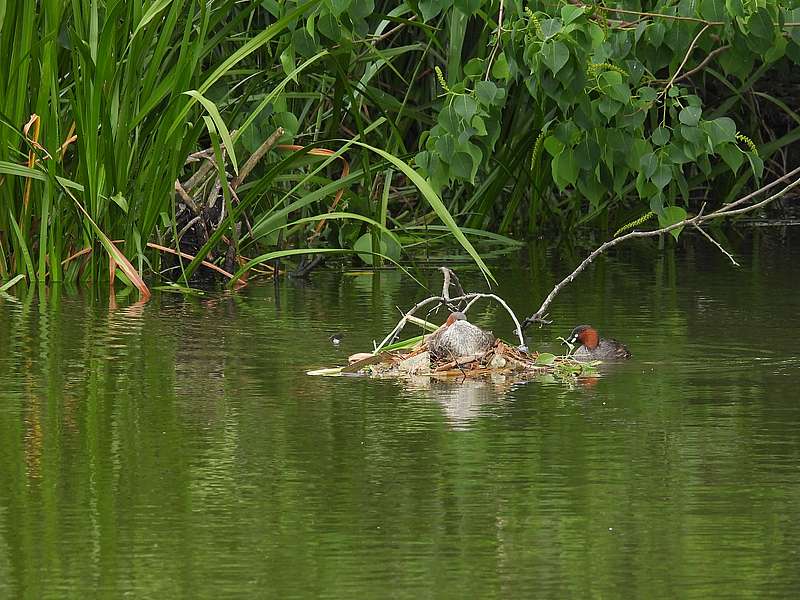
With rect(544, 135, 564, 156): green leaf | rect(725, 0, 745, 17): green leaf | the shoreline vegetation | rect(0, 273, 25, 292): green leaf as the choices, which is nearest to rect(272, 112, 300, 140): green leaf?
the shoreline vegetation

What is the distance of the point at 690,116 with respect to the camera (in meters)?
7.52

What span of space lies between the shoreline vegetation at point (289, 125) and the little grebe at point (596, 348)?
35cm

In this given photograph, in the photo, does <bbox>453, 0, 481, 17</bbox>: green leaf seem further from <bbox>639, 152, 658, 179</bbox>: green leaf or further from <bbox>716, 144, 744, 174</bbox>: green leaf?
<bbox>716, 144, 744, 174</bbox>: green leaf

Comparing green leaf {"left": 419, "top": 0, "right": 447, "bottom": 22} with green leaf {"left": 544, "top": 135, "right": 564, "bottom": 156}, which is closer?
green leaf {"left": 419, "top": 0, "right": 447, "bottom": 22}

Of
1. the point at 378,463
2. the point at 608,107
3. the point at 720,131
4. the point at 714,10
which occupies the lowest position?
the point at 378,463

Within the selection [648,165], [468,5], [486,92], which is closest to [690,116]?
[648,165]

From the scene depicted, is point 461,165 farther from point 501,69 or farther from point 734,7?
point 734,7

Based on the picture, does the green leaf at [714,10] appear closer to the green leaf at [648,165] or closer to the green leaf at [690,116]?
the green leaf at [690,116]

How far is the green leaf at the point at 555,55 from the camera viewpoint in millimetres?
7137

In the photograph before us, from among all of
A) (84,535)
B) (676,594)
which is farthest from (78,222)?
(676,594)

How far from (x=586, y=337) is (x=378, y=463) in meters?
2.06

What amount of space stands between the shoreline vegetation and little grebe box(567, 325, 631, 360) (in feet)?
1.14

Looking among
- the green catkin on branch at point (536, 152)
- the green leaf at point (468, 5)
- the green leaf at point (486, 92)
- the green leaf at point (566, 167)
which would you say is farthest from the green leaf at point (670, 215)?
the green catkin on branch at point (536, 152)

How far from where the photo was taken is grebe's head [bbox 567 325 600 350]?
6.56 meters
